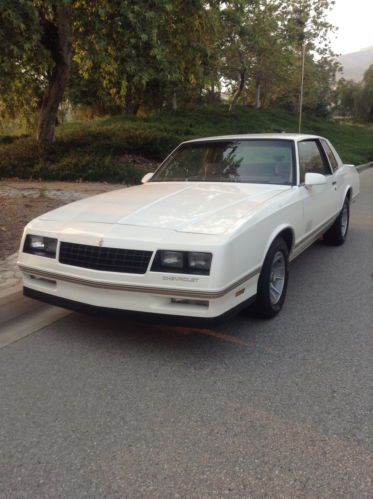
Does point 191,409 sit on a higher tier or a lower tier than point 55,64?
lower

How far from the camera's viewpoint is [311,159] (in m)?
5.06

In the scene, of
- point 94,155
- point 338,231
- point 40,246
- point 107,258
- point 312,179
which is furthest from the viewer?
point 94,155

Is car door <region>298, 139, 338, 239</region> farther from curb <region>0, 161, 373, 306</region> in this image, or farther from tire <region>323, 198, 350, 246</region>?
curb <region>0, 161, 373, 306</region>

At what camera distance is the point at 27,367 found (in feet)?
10.2

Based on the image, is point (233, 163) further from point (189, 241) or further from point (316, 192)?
point (189, 241)

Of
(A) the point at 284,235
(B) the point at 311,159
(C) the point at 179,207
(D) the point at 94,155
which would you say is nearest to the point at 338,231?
(B) the point at 311,159

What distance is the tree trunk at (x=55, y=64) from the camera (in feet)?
39.0

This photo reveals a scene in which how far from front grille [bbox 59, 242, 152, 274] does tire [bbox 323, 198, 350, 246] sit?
3853mm

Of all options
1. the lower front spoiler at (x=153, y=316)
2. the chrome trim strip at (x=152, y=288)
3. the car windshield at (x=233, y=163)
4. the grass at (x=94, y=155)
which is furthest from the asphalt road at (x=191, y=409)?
the grass at (x=94, y=155)

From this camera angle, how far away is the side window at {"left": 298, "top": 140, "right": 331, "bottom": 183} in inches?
183

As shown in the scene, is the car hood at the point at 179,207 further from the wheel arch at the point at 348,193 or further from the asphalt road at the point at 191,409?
the wheel arch at the point at 348,193

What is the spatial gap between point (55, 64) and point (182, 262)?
11152 millimetres

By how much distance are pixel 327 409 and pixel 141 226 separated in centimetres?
164

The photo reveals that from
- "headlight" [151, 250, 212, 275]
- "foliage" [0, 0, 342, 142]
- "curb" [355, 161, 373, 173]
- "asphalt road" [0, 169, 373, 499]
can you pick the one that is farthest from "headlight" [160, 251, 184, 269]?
"curb" [355, 161, 373, 173]
